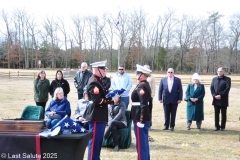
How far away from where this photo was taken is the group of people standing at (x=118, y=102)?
4535 mm

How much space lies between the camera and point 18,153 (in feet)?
12.0

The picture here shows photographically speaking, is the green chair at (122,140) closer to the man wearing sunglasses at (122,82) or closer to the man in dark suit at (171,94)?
the man wearing sunglasses at (122,82)

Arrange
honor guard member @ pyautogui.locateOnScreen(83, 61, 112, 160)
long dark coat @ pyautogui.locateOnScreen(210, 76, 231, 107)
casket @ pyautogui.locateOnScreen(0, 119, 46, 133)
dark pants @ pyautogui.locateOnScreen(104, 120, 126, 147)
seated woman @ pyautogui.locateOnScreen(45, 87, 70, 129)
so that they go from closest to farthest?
casket @ pyautogui.locateOnScreen(0, 119, 46, 133) → honor guard member @ pyautogui.locateOnScreen(83, 61, 112, 160) → dark pants @ pyautogui.locateOnScreen(104, 120, 126, 147) → seated woman @ pyautogui.locateOnScreen(45, 87, 70, 129) → long dark coat @ pyautogui.locateOnScreen(210, 76, 231, 107)

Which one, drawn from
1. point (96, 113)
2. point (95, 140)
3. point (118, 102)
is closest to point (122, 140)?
point (118, 102)

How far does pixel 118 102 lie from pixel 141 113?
1916 mm

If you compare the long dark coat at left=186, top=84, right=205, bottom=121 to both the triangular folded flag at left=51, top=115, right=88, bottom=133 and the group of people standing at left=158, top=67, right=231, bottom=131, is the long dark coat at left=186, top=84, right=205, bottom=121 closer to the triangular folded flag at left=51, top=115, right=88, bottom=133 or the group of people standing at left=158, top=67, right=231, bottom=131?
the group of people standing at left=158, top=67, right=231, bottom=131

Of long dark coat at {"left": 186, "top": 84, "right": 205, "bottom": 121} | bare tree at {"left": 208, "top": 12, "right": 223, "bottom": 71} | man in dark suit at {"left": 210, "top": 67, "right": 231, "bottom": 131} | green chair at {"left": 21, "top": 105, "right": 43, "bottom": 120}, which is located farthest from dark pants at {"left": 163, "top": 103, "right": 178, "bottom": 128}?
bare tree at {"left": 208, "top": 12, "right": 223, "bottom": 71}

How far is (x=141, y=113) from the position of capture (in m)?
4.74

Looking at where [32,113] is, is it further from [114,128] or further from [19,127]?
[19,127]

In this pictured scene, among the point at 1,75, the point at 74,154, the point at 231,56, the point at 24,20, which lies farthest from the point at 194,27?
the point at 74,154

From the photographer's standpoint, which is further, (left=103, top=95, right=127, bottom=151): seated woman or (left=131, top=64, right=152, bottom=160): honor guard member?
(left=103, top=95, right=127, bottom=151): seated woman

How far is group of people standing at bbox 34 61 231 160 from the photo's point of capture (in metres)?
4.54

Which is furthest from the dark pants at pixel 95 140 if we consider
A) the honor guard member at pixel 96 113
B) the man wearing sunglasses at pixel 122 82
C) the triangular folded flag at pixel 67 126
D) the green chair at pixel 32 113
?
the man wearing sunglasses at pixel 122 82

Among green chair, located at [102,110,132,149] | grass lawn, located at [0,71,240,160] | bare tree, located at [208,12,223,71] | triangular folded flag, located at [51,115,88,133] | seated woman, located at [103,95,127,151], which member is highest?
bare tree, located at [208,12,223,71]
